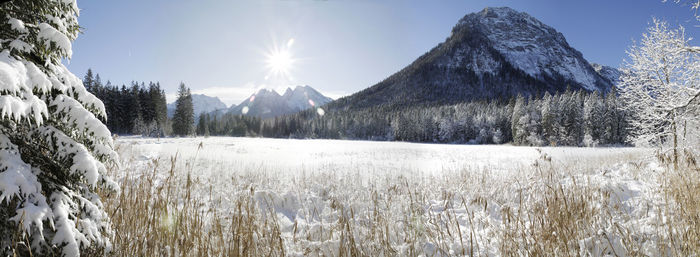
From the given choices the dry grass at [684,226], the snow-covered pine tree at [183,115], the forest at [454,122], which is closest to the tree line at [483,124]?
the forest at [454,122]

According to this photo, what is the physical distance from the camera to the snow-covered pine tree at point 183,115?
2156 inches

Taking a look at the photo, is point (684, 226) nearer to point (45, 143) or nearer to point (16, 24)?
point (45, 143)

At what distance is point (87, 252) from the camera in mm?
2242

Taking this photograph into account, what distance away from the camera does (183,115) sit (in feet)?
181

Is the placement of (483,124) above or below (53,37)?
above

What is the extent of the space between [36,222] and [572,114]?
215 ft

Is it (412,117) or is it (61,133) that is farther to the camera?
(412,117)

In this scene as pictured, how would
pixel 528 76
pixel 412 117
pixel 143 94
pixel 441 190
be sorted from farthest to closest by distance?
pixel 528 76, pixel 412 117, pixel 143 94, pixel 441 190

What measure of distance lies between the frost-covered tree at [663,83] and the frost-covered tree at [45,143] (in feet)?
39.1

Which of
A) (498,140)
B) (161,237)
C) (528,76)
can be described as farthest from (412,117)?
(528,76)

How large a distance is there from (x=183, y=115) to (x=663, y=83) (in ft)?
215

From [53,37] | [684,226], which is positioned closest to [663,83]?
[684,226]

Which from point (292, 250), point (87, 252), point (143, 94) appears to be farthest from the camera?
point (143, 94)

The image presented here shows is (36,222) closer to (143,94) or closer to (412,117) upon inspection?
(143,94)
